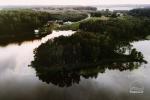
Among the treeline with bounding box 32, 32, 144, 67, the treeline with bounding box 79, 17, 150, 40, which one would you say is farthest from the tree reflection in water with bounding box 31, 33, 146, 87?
the treeline with bounding box 79, 17, 150, 40

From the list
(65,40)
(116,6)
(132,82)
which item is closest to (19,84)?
(65,40)

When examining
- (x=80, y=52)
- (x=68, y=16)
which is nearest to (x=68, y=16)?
(x=68, y=16)

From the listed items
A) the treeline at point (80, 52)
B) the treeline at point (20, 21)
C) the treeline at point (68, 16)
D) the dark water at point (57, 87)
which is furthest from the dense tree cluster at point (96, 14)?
the treeline at point (20, 21)

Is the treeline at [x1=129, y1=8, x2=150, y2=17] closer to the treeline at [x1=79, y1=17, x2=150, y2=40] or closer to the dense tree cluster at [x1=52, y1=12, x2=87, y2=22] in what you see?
the treeline at [x1=79, y1=17, x2=150, y2=40]

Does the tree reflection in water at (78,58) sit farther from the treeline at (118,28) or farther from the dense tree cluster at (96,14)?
the dense tree cluster at (96,14)

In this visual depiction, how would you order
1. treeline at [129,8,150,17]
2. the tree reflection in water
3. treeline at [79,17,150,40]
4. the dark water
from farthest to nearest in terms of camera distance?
A: treeline at [129,8,150,17] → treeline at [79,17,150,40] → the tree reflection in water → the dark water

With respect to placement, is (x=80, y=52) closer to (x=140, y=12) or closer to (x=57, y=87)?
(x=57, y=87)

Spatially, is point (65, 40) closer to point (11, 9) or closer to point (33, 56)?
point (33, 56)

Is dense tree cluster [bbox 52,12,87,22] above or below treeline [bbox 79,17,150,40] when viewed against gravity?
above
